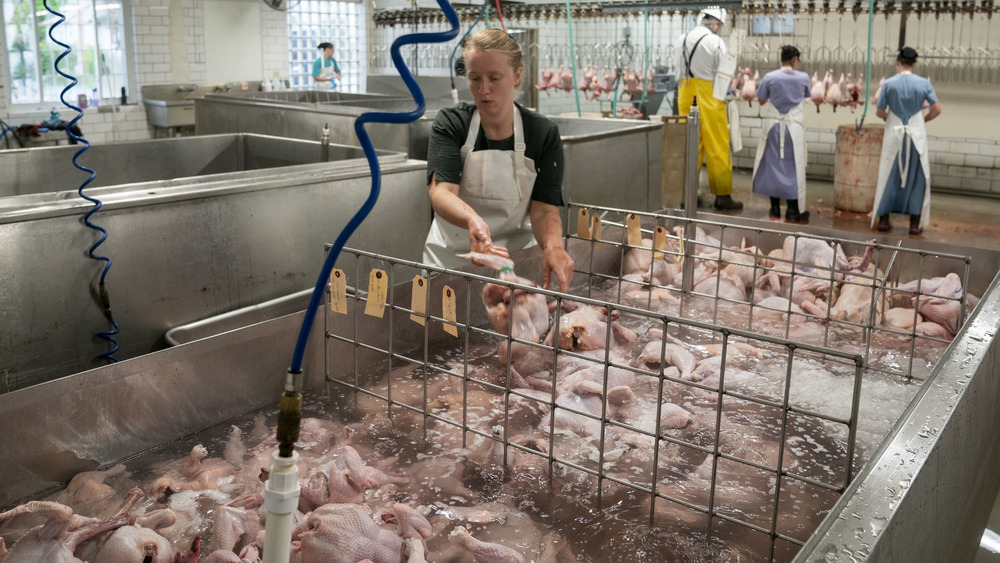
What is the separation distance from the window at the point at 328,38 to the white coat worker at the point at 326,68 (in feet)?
3.18

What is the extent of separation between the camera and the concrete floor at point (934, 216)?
24.2 ft

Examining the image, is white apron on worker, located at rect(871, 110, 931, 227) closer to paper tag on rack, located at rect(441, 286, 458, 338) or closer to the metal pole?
the metal pole

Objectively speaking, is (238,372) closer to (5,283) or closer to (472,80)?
(5,283)

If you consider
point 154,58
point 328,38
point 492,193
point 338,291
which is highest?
point 328,38

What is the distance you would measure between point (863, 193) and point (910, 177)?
33.5 inches

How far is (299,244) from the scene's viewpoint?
3250 mm

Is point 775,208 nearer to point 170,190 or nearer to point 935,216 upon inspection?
point 935,216

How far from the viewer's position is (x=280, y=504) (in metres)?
0.96

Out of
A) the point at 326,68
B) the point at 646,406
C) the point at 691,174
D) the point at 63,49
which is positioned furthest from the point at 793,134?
the point at 63,49

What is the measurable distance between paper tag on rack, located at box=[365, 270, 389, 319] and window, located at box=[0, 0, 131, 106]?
8568 mm

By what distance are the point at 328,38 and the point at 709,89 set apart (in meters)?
7.00

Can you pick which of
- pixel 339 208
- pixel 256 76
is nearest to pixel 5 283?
pixel 339 208

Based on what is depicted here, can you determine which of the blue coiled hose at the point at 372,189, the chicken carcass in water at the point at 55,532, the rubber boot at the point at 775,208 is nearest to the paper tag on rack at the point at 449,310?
the chicken carcass in water at the point at 55,532

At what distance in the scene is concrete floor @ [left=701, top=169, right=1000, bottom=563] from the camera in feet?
24.2
